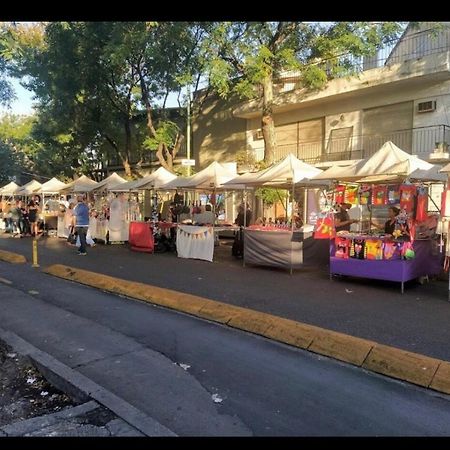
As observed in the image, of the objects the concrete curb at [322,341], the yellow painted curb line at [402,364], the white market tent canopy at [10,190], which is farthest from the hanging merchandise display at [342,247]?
the white market tent canopy at [10,190]

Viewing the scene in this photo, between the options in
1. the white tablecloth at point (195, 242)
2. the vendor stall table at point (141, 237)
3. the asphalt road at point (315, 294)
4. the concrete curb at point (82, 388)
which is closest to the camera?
the concrete curb at point (82, 388)

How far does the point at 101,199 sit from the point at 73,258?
6.42 meters

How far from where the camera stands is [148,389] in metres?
4.42

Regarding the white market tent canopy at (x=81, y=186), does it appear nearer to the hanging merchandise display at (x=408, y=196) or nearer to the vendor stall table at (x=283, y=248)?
the vendor stall table at (x=283, y=248)

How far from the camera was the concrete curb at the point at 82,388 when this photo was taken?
143 inches

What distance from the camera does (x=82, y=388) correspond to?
427 centimetres

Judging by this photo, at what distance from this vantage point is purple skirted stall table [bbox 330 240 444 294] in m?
8.89

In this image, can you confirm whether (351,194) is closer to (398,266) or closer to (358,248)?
(358,248)

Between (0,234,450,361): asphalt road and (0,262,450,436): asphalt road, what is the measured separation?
1.27 meters

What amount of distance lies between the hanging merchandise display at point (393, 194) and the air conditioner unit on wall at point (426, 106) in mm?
9287

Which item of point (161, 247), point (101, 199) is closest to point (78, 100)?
point (101, 199)

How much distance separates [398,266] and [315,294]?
168 cm

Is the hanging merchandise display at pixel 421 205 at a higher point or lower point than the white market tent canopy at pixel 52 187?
lower

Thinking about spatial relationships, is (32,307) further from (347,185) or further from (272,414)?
(347,185)
